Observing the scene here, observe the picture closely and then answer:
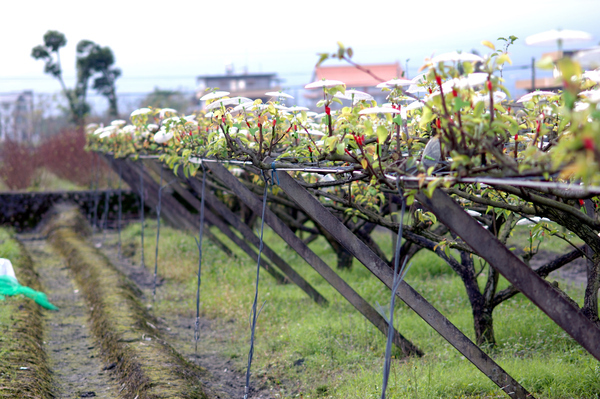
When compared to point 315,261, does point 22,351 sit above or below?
below

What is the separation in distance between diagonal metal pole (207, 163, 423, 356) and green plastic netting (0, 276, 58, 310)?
123 inches

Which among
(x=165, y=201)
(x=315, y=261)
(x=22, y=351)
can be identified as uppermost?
(x=315, y=261)

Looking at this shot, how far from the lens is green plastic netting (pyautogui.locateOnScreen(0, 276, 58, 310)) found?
19.8ft

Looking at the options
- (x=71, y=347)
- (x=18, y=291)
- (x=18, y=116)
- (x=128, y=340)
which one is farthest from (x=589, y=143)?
(x=18, y=116)

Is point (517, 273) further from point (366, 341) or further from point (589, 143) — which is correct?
point (366, 341)

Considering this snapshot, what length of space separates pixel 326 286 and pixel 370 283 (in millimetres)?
606

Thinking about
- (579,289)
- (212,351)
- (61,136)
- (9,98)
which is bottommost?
(212,351)

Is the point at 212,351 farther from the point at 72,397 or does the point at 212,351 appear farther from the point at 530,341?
the point at 530,341

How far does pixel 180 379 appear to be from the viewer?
3.89 metres

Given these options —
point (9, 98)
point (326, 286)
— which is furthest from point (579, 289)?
point (9, 98)

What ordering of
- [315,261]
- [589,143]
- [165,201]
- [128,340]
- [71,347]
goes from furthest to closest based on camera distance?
1. [165,201]
2. [71,347]
3. [128,340]
4. [315,261]
5. [589,143]

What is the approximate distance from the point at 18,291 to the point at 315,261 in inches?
149

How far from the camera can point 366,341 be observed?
483cm

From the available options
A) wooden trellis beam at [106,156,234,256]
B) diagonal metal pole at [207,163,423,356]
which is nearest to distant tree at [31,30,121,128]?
wooden trellis beam at [106,156,234,256]
